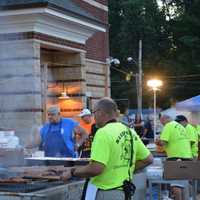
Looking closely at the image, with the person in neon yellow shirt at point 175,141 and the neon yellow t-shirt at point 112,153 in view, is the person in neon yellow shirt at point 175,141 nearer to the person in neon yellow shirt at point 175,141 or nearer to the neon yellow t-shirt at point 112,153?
the person in neon yellow shirt at point 175,141

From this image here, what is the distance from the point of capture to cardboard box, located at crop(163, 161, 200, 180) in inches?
277

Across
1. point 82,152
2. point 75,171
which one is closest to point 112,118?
point 75,171

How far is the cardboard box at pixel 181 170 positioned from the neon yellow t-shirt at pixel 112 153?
2419mm

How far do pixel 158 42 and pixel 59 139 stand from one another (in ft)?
148

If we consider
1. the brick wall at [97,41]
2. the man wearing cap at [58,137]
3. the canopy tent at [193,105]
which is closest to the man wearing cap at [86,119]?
the man wearing cap at [58,137]

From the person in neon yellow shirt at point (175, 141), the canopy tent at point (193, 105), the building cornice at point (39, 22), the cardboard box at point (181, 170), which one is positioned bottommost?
the cardboard box at point (181, 170)

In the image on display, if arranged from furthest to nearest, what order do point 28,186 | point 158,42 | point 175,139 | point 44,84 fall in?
1. point 158,42
2. point 44,84
3. point 175,139
4. point 28,186

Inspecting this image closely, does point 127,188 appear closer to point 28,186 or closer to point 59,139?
point 28,186

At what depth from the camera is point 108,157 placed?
4469mm

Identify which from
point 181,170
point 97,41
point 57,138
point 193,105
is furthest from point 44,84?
point 193,105

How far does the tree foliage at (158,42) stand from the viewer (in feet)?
155

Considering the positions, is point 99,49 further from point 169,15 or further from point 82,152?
point 169,15

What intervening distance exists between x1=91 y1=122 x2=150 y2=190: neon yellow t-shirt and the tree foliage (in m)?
41.5

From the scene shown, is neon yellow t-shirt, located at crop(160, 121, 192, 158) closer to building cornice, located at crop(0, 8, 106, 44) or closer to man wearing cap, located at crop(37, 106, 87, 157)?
man wearing cap, located at crop(37, 106, 87, 157)
